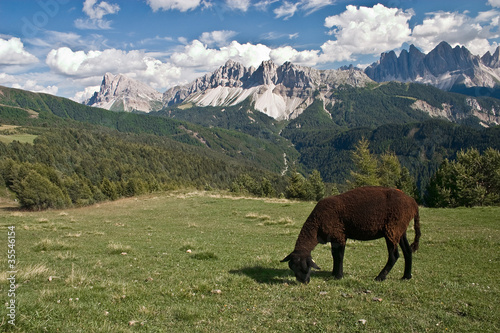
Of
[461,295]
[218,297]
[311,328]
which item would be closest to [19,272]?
[218,297]

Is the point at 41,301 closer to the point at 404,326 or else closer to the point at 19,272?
the point at 19,272

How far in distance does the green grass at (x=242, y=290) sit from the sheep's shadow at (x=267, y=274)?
0.05m

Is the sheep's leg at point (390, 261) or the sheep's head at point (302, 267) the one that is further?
the sheep's leg at point (390, 261)

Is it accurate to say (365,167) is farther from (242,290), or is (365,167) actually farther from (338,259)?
(242,290)

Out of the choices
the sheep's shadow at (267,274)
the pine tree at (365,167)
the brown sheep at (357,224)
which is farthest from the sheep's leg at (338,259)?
the pine tree at (365,167)

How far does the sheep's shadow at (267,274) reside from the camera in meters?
10.3

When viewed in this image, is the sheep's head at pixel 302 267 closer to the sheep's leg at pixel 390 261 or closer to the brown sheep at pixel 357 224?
the brown sheep at pixel 357 224

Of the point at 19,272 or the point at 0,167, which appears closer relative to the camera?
the point at 19,272

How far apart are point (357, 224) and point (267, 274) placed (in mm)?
3902

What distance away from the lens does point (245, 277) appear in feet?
34.3

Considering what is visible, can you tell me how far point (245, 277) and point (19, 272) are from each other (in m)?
7.91

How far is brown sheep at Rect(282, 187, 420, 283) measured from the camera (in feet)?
32.8

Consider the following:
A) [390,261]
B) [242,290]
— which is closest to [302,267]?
[242,290]

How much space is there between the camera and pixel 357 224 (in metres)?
10.1
